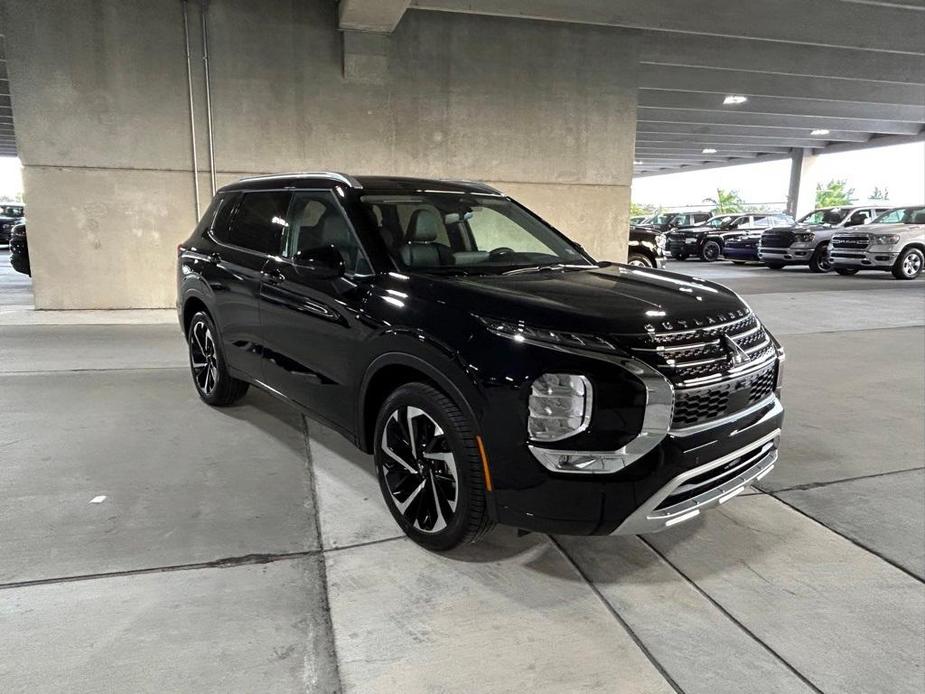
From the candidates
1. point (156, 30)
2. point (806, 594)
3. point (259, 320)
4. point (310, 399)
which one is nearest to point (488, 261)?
point (310, 399)

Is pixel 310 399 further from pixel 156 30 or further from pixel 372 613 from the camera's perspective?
pixel 156 30

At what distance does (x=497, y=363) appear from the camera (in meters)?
2.52

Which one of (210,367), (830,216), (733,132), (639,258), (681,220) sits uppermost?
(733,132)

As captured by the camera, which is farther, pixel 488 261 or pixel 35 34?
pixel 35 34

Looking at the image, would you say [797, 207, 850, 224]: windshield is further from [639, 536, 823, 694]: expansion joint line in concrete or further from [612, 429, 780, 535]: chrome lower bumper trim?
[639, 536, 823, 694]: expansion joint line in concrete

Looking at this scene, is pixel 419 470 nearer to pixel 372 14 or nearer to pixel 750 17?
pixel 372 14

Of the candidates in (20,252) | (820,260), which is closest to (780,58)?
(820,260)

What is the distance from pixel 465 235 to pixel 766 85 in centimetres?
1568

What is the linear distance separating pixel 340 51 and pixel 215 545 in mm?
8506

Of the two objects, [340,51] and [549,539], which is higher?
[340,51]

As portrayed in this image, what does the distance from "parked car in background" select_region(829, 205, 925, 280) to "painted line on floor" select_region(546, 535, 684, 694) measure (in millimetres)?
15925

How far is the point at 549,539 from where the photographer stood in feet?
10.4

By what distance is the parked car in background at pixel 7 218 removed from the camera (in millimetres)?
21969

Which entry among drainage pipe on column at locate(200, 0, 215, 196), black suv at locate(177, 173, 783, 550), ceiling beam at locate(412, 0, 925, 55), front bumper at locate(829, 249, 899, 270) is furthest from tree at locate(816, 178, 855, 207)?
black suv at locate(177, 173, 783, 550)
